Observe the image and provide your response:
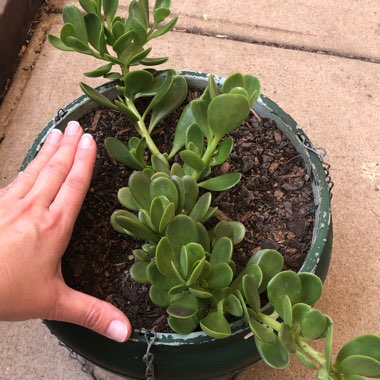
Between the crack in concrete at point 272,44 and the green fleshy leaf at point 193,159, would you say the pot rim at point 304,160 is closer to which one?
the green fleshy leaf at point 193,159

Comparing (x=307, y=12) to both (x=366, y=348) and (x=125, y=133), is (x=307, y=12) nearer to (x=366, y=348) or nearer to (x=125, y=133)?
(x=125, y=133)

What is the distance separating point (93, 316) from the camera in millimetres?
771

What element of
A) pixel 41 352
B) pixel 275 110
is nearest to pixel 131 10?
pixel 275 110

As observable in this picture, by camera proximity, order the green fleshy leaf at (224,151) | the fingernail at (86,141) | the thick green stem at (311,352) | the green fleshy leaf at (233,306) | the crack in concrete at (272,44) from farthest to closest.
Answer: the crack in concrete at (272,44) < the fingernail at (86,141) < the green fleshy leaf at (224,151) < the green fleshy leaf at (233,306) < the thick green stem at (311,352)

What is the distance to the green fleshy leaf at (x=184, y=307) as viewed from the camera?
0.71m

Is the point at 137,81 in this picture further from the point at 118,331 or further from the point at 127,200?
the point at 118,331

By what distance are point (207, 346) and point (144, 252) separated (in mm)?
162

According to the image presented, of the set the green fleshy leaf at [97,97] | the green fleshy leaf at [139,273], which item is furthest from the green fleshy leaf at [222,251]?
the green fleshy leaf at [97,97]

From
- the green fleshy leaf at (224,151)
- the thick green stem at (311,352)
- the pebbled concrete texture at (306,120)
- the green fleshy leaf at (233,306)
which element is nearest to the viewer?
the thick green stem at (311,352)

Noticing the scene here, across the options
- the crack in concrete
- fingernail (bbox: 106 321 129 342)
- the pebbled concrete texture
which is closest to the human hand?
fingernail (bbox: 106 321 129 342)

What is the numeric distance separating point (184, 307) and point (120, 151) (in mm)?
284

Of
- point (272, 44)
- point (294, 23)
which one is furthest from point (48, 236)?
point (294, 23)

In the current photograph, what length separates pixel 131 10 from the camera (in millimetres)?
940

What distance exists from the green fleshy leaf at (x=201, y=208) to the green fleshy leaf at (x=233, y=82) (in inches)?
6.1
